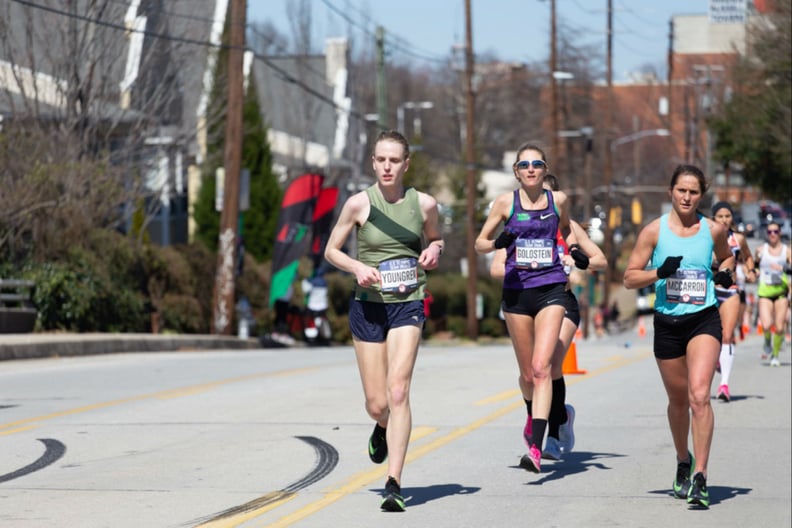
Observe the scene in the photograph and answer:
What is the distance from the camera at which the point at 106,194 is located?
27.0m

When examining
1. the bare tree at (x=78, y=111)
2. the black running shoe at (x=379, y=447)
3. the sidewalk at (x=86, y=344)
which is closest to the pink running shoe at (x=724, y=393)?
the black running shoe at (x=379, y=447)

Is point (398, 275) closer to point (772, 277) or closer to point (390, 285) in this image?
point (390, 285)

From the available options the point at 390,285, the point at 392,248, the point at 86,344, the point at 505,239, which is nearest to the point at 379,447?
the point at 390,285

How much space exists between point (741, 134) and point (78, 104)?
81.9 feet

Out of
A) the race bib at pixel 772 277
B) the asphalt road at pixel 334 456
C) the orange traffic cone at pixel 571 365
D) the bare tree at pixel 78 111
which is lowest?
the orange traffic cone at pixel 571 365

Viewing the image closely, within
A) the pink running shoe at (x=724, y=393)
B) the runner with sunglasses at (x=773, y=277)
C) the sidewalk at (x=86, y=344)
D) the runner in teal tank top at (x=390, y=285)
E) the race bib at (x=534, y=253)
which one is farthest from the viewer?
the sidewalk at (x=86, y=344)

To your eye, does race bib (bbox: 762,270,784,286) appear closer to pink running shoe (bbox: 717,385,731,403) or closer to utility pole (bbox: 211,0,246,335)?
pink running shoe (bbox: 717,385,731,403)

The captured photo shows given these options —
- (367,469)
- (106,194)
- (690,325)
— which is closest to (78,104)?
(106,194)

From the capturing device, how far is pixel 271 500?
Answer: 27.7ft

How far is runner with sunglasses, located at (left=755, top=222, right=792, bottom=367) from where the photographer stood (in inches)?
731

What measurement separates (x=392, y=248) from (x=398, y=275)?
16cm

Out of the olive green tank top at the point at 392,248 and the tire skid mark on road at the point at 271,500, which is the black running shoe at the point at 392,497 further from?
the olive green tank top at the point at 392,248

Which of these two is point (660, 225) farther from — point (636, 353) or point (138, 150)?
point (138, 150)

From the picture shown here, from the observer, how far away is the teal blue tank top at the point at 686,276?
833 centimetres
